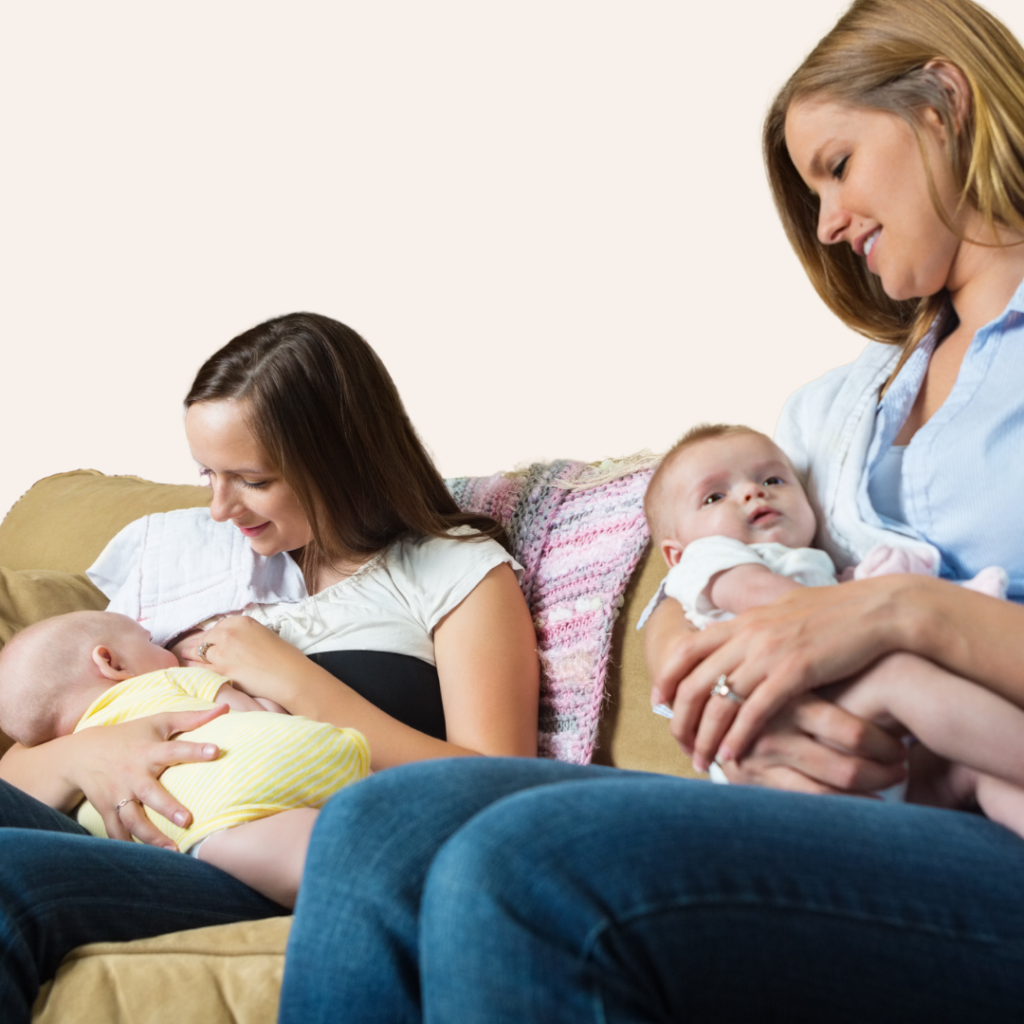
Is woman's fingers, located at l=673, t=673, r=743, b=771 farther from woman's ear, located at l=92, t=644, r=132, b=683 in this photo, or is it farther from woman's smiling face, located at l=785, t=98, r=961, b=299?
woman's ear, located at l=92, t=644, r=132, b=683

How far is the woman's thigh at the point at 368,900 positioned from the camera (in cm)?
75

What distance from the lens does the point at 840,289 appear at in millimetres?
1443

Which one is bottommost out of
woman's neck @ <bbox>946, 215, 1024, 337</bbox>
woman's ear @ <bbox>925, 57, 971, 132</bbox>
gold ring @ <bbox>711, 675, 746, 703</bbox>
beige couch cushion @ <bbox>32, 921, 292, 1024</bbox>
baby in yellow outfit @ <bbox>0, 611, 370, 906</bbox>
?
beige couch cushion @ <bbox>32, 921, 292, 1024</bbox>

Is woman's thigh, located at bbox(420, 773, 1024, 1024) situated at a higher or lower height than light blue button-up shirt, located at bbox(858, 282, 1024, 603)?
lower

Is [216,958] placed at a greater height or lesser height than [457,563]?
lesser

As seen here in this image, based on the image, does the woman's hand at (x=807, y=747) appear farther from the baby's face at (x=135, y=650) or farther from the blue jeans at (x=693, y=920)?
the baby's face at (x=135, y=650)

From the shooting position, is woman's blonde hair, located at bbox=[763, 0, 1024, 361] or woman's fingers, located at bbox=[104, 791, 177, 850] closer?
woman's blonde hair, located at bbox=[763, 0, 1024, 361]

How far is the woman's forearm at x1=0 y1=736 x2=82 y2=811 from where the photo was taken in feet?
4.84

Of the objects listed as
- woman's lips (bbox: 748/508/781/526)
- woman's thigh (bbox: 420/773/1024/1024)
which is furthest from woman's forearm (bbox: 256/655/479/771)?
woman's thigh (bbox: 420/773/1024/1024)

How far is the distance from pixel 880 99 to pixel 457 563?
3.11 feet

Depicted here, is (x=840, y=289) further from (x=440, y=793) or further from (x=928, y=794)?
(x=440, y=793)

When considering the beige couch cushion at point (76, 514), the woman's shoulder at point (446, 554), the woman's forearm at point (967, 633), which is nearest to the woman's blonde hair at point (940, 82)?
the woman's forearm at point (967, 633)

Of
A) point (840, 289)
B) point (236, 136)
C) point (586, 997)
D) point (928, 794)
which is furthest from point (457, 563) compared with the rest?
point (236, 136)

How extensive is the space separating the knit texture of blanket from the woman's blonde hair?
1.88ft
